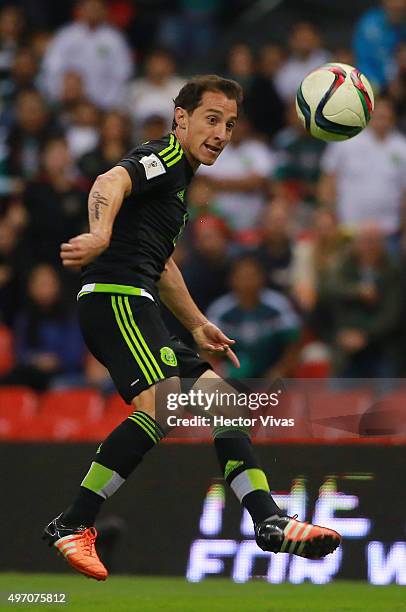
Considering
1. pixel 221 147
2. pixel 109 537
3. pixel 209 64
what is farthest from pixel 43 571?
Result: pixel 209 64

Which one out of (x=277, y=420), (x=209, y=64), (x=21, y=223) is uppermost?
(x=209, y=64)

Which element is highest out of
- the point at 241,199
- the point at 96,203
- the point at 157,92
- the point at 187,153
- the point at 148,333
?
the point at 157,92

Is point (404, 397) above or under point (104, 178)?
under

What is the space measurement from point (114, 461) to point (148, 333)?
616 mm

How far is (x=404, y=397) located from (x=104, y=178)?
98.6 inches

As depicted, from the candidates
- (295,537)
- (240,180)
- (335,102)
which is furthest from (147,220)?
(240,180)

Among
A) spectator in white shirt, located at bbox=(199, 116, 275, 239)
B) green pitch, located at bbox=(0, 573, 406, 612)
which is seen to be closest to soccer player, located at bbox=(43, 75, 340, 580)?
green pitch, located at bbox=(0, 573, 406, 612)

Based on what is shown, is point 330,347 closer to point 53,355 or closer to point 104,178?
point 53,355

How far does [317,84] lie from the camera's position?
782 cm

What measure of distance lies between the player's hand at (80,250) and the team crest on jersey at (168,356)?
77 cm

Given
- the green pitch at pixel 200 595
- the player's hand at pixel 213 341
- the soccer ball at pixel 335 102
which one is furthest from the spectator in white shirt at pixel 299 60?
the player's hand at pixel 213 341

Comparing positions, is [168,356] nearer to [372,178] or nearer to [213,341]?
[213,341]

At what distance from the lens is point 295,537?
6270 mm

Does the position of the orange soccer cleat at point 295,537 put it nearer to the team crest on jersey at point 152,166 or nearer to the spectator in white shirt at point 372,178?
the team crest on jersey at point 152,166
